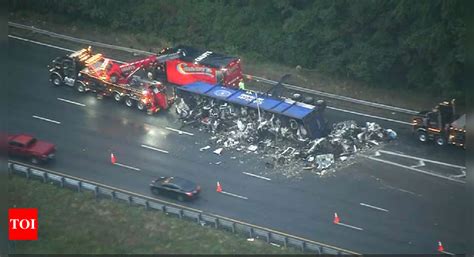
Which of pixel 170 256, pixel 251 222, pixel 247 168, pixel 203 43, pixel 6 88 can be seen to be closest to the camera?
pixel 170 256

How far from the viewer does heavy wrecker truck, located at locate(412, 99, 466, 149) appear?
46.3m

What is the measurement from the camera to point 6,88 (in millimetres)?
52344

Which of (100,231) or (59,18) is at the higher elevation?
(59,18)

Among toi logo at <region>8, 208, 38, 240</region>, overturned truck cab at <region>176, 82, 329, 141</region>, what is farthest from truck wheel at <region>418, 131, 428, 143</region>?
toi logo at <region>8, 208, 38, 240</region>

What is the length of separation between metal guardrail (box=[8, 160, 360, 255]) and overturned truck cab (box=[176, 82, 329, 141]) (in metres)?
9.02

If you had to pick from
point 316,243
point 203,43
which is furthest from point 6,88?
point 316,243

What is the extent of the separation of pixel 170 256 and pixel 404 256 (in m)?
10.7

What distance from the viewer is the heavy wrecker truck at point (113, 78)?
50.9 meters

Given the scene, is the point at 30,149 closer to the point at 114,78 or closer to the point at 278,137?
the point at 114,78

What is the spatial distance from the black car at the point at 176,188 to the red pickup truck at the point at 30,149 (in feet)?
21.6

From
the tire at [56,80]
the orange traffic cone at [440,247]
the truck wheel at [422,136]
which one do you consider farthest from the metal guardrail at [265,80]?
the orange traffic cone at [440,247]

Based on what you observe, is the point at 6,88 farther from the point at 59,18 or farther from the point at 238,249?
the point at 238,249

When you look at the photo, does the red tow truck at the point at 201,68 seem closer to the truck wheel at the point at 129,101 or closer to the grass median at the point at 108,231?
the truck wheel at the point at 129,101

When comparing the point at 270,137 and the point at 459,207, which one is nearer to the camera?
the point at 459,207
